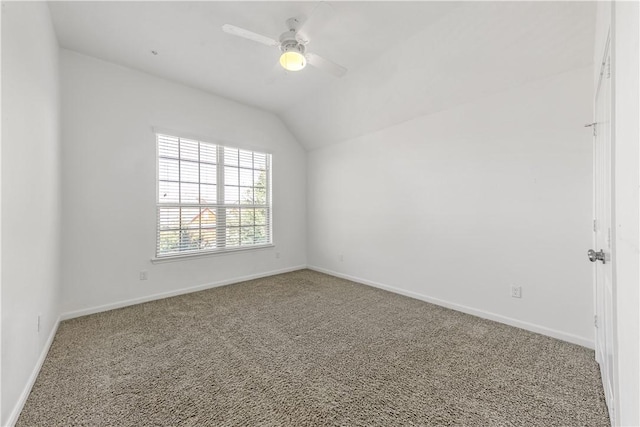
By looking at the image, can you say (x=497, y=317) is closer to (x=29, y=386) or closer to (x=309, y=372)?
(x=309, y=372)

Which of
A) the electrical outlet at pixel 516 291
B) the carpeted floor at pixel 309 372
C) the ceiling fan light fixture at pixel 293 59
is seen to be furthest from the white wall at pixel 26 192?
the electrical outlet at pixel 516 291

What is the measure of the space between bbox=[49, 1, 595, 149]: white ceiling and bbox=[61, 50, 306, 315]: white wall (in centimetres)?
26

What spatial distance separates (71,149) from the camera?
2848mm

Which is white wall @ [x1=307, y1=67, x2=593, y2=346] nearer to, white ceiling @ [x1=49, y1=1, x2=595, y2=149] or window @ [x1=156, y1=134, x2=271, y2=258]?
white ceiling @ [x1=49, y1=1, x2=595, y2=149]

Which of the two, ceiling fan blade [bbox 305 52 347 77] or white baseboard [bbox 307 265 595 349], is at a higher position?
ceiling fan blade [bbox 305 52 347 77]

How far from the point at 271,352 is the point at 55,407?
4.26 feet

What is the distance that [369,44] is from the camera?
270 cm

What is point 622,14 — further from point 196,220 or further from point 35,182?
point 196,220

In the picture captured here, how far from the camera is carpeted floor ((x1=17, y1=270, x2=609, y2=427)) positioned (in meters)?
1.48

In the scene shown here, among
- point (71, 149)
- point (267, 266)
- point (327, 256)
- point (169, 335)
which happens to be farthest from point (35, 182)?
point (327, 256)

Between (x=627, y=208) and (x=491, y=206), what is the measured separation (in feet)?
6.79

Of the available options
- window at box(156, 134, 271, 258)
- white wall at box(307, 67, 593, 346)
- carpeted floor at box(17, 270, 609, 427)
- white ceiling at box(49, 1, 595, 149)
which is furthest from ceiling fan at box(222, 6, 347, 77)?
carpeted floor at box(17, 270, 609, 427)

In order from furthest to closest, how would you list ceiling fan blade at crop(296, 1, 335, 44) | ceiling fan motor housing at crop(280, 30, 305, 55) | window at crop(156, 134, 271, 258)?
window at crop(156, 134, 271, 258) < ceiling fan motor housing at crop(280, 30, 305, 55) < ceiling fan blade at crop(296, 1, 335, 44)

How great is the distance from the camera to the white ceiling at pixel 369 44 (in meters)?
2.18
